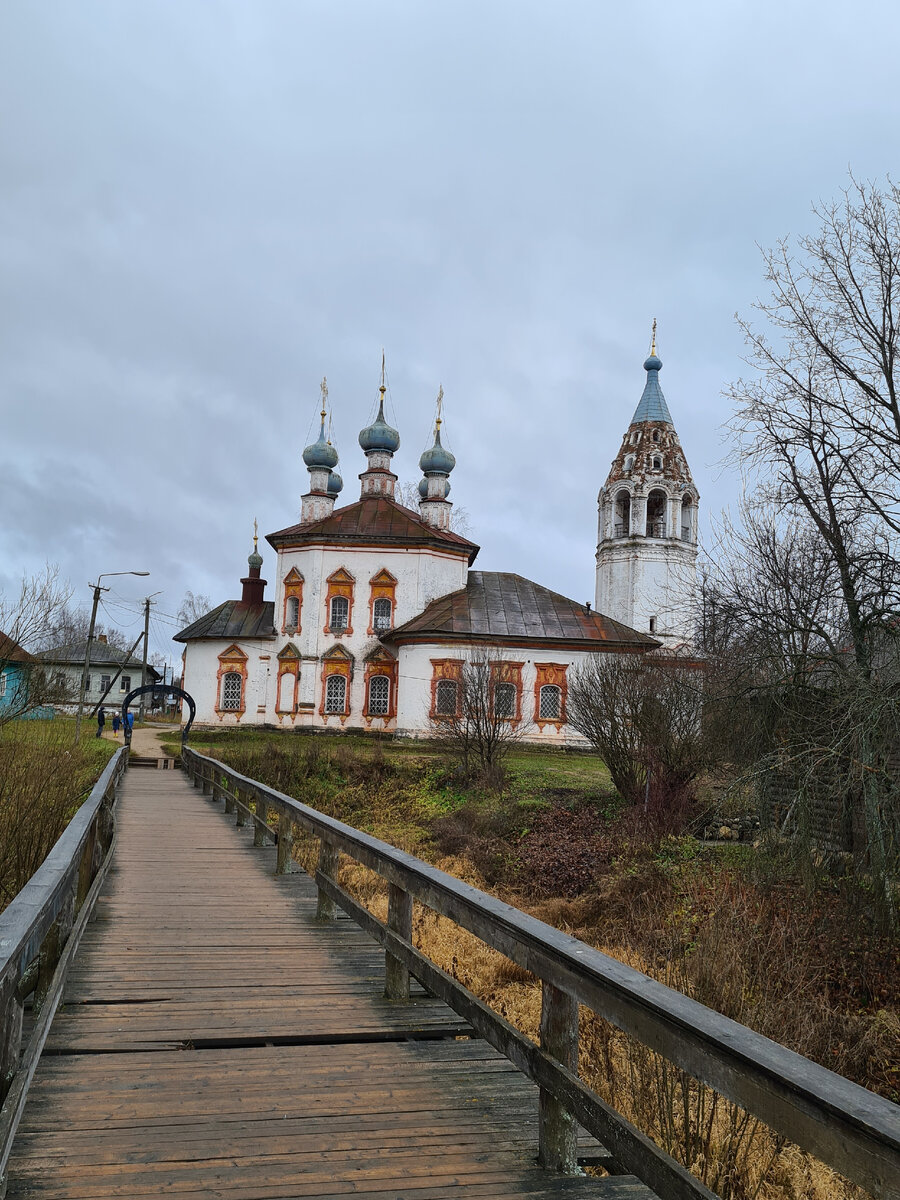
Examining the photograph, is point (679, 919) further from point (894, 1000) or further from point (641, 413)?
point (641, 413)

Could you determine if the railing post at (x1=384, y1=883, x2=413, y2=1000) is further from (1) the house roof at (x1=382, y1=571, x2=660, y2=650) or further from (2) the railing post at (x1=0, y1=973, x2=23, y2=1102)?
(1) the house roof at (x1=382, y1=571, x2=660, y2=650)

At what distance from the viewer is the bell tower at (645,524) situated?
155 ft

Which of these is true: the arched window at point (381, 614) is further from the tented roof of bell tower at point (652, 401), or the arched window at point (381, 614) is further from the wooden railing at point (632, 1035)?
the wooden railing at point (632, 1035)

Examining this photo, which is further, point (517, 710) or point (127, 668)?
point (127, 668)

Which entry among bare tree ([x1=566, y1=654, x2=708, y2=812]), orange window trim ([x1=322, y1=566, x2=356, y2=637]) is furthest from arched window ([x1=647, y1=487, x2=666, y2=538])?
bare tree ([x1=566, y1=654, x2=708, y2=812])

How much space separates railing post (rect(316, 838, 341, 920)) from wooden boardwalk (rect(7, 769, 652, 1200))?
37cm

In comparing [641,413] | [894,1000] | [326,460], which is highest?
[641,413]

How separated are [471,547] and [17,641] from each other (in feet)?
96.6

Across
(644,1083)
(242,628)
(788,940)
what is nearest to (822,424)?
(788,940)

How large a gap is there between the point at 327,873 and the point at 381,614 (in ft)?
115

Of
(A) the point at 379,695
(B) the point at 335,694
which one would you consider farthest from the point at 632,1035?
(B) the point at 335,694

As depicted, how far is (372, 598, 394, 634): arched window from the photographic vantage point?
42562 mm

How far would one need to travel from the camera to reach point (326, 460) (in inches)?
1854

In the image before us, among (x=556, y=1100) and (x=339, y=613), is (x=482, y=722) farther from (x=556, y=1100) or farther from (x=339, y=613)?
(x=556, y=1100)
